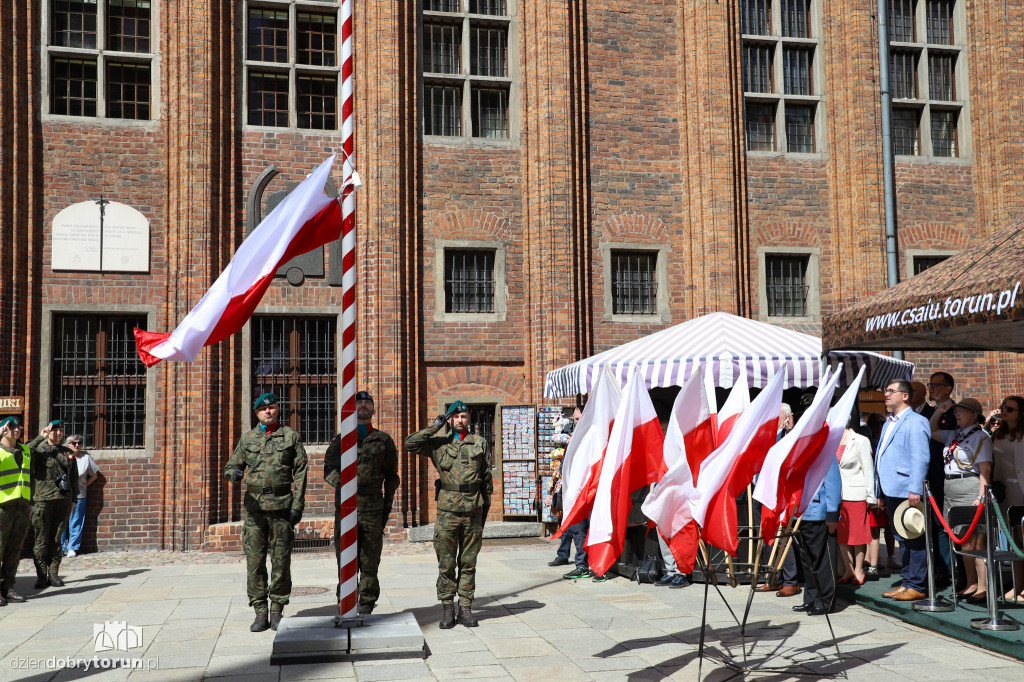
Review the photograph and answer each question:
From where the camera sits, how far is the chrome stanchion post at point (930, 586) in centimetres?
830

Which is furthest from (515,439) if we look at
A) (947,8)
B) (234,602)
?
(947,8)

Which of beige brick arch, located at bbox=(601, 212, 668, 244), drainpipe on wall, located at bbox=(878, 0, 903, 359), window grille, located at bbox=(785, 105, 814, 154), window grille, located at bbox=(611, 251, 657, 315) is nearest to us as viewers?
beige brick arch, located at bbox=(601, 212, 668, 244)

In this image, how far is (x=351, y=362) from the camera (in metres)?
7.68

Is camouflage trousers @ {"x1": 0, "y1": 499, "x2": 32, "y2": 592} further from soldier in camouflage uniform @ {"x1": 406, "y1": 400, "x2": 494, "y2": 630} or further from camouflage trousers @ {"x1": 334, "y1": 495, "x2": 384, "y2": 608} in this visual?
soldier in camouflage uniform @ {"x1": 406, "y1": 400, "x2": 494, "y2": 630}

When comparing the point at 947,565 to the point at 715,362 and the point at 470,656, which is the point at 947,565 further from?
the point at 470,656

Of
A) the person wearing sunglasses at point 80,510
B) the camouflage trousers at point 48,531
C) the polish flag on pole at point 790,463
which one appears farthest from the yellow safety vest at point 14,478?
the polish flag on pole at point 790,463

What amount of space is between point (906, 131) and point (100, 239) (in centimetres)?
1448

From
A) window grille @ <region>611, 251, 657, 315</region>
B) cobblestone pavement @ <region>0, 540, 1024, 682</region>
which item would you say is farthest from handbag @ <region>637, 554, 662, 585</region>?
window grille @ <region>611, 251, 657, 315</region>

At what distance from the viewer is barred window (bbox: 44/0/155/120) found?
1459cm

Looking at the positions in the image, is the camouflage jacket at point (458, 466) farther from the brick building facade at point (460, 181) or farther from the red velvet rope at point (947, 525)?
the brick building facade at point (460, 181)

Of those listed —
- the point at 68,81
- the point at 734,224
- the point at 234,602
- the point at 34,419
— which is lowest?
the point at 234,602

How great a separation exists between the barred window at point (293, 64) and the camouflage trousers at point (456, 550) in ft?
29.5

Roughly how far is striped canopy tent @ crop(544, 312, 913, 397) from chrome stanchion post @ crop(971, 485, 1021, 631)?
263 cm

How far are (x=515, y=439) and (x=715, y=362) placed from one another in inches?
191
